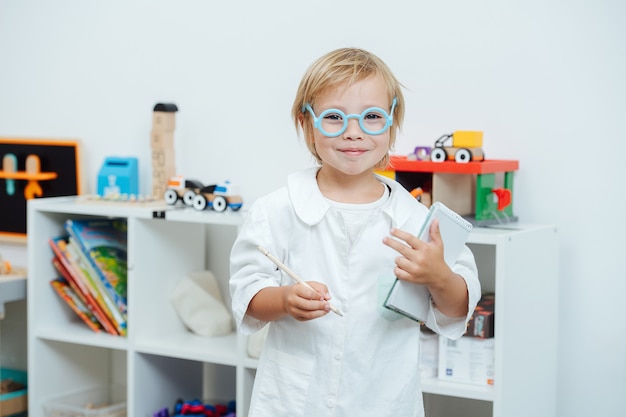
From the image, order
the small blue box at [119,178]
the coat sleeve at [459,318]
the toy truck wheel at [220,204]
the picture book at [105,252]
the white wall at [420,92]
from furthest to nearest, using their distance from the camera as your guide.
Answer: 1. the small blue box at [119,178]
2. the picture book at [105,252]
3. the toy truck wheel at [220,204]
4. the white wall at [420,92]
5. the coat sleeve at [459,318]

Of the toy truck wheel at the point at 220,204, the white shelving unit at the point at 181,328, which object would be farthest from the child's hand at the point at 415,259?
the toy truck wheel at the point at 220,204

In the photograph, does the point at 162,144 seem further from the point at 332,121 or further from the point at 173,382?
the point at 332,121

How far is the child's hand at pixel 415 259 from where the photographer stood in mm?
1112

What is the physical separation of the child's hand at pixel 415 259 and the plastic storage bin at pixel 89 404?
1.21 metres

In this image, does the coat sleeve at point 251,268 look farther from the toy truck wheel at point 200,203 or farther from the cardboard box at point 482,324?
the toy truck wheel at point 200,203

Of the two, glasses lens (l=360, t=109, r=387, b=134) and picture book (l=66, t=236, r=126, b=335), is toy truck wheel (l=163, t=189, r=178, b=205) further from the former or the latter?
glasses lens (l=360, t=109, r=387, b=134)

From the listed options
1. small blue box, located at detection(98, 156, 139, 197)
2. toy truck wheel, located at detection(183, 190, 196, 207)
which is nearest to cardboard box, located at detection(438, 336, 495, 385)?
toy truck wheel, located at detection(183, 190, 196, 207)

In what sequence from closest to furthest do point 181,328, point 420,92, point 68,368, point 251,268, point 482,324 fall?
point 251,268 < point 482,324 < point 420,92 < point 181,328 < point 68,368

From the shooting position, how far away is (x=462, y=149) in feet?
5.45

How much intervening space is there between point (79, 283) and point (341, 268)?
40.0 inches

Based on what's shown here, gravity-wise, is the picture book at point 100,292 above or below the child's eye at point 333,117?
below

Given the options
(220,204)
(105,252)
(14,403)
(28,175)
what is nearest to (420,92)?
(220,204)

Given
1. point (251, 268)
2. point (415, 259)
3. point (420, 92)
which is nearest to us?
point (415, 259)

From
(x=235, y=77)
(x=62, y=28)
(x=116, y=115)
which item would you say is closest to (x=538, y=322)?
(x=235, y=77)
